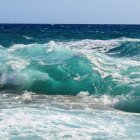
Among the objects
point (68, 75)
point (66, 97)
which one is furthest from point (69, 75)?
point (66, 97)

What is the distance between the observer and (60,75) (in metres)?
11.7

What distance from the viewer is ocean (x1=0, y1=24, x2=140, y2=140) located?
6.64 meters

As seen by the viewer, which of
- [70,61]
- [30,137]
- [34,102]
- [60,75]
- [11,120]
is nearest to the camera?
[30,137]

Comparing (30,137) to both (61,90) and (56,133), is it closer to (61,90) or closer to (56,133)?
(56,133)

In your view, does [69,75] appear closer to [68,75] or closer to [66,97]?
[68,75]

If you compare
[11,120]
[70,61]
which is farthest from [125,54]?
[11,120]

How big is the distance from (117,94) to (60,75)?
2482 mm

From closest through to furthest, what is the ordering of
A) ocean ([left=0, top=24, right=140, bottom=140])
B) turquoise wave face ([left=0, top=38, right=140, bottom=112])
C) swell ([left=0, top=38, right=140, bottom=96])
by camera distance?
ocean ([left=0, top=24, right=140, bottom=140]) < turquoise wave face ([left=0, top=38, right=140, bottom=112]) < swell ([left=0, top=38, right=140, bottom=96])

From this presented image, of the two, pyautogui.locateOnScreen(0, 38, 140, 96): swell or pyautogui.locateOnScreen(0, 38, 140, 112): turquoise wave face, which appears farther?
pyautogui.locateOnScreen(0, 38, 140, 96): swell

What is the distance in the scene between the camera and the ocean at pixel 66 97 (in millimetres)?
6645

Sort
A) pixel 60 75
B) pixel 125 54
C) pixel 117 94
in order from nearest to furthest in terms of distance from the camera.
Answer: pixel 117 94
pixel 60 75
pixel 125 54

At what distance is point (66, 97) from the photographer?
9.69m

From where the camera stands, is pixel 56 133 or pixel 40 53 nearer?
pixel 56 133

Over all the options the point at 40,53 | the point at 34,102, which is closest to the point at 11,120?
the point at 34,102
